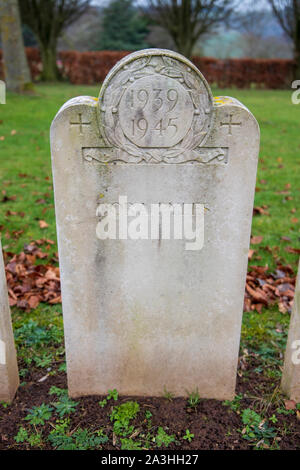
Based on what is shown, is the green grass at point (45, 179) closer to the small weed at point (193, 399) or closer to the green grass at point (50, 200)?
the green grass at point (50, 200)

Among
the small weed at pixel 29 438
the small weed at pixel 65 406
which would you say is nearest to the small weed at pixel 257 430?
the small weed at pixel 65 406

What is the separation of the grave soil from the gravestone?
0.36ft

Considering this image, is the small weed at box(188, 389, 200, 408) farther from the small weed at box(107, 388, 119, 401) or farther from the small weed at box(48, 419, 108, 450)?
the small weed at box(48, 419, 108, 450)

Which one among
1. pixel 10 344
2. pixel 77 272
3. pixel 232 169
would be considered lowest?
pixel 10 344

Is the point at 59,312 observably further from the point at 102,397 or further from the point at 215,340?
the point at 215,340

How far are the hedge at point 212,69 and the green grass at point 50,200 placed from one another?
14358mm

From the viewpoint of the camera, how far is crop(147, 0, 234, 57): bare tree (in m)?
24.6

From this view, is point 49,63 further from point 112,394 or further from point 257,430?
point 257,430

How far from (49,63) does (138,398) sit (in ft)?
82.3

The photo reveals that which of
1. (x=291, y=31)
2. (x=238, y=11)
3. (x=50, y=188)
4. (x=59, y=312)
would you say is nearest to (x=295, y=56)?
(x=291, y=31)

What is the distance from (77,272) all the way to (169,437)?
120 cm

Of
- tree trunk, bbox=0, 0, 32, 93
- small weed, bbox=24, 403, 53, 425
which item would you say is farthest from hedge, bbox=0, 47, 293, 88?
small weed, bbox=24, 403, 53, 425
